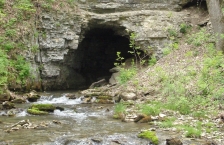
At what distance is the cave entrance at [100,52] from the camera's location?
19969 mm

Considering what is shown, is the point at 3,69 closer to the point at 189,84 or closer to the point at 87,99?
the point at 87,99

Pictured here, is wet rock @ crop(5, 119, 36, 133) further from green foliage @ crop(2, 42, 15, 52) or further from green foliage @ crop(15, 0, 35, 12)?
green foliage @ crop(15, 0, 35, 12)

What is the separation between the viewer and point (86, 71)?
20.6 m

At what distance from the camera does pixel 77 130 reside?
743 centimetres

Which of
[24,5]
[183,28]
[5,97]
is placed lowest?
[5,97]

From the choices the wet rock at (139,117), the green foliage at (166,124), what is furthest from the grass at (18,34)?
the green foliage at (166,124)

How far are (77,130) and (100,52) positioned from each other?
14.0 m

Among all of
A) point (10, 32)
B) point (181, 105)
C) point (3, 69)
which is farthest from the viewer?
point (10, 32)

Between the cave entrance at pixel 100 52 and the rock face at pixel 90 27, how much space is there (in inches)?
68.6

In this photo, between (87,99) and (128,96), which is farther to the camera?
(87,99)

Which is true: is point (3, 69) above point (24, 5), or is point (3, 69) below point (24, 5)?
below

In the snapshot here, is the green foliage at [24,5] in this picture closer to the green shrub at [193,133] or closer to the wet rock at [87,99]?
the wet rock at [87,99]

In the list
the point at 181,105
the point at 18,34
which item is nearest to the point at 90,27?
the point at 18,34

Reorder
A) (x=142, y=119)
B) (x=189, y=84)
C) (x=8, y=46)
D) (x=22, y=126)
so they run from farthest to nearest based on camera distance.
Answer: (x=8, y=46) < (x=189, y=84) < (x=142, y=119) < (x=22, y=126)
